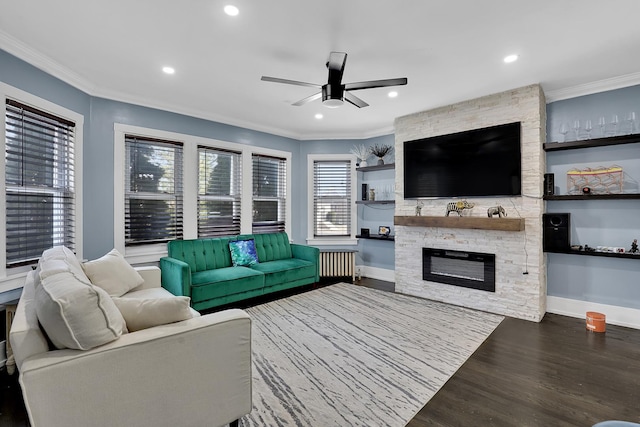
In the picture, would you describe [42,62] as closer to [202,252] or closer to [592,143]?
[202,252]

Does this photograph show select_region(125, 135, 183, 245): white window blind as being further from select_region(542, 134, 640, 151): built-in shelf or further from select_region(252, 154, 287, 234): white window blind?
select_region(542, 134, 640, 151): built-in shelf

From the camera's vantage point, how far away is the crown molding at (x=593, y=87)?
334 centimetres

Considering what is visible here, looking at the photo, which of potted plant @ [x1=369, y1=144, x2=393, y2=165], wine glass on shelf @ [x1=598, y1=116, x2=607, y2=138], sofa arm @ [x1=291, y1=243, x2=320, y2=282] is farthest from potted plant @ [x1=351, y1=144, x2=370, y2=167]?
wine glass on shelf @ [x1=598, y1=116, x2=607, y2=138]

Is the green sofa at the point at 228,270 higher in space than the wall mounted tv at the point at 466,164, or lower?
lower

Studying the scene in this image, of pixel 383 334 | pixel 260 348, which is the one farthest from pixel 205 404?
pixel 383 334

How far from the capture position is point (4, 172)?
104 inches

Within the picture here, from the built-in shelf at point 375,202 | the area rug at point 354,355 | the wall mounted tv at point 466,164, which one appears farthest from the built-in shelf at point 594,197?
the built-in shelf at point 375,202

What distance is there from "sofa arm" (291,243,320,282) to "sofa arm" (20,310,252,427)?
3.25 meters

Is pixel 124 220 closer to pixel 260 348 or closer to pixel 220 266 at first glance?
pixel 220 266

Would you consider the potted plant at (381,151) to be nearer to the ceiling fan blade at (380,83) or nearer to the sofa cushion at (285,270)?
the sofa cushion at (285,270)

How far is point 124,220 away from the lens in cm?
395

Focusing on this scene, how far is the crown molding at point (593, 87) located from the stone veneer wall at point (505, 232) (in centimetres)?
21

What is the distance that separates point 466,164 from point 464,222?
0.82m

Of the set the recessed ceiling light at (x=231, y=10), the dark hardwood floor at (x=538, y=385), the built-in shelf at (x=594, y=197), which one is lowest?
the dark hardwood floor at (x=538, y=385)
